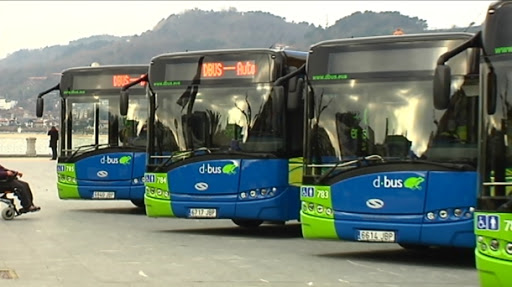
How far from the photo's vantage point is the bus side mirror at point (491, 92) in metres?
9.77

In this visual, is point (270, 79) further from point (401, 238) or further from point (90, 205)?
point (90, 205)

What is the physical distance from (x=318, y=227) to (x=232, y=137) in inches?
123

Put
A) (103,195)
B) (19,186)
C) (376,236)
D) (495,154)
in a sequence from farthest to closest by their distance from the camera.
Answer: (103,195) < (19,186) < (376,236) < (495,154)

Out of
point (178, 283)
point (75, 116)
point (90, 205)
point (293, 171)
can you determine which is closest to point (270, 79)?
point (293, 171)

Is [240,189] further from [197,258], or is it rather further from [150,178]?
[197,258]

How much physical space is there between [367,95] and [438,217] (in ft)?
5.74

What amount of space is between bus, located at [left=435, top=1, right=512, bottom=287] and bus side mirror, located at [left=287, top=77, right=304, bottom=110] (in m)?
5.67

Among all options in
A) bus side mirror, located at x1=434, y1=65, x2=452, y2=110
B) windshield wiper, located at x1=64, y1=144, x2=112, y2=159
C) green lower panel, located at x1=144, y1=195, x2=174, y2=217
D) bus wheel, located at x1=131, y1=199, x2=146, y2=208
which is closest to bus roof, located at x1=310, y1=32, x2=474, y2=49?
bus side mirror, located at x1=434, y1=65, x2=452, y2=110

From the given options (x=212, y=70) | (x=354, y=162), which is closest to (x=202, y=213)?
(x=212, y=70)

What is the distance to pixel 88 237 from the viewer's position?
1652 cm

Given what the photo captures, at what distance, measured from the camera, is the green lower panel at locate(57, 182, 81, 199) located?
21.8 metres

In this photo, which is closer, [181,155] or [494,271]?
[494,271]

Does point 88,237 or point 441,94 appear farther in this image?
point 88,237

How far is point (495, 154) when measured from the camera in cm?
971
